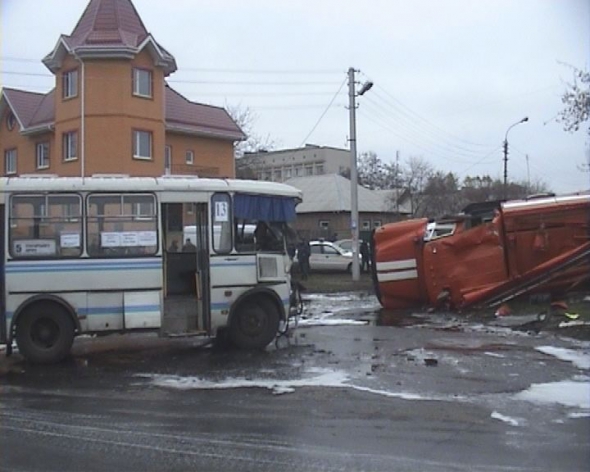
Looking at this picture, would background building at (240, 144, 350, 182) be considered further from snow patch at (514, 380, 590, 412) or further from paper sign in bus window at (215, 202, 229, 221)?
snow patch at (514, 380, 590, 412)

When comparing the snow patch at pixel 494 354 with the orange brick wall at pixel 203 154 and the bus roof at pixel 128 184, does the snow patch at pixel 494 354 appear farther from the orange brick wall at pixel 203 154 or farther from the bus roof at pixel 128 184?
the orange brick wall at pixel 203 154

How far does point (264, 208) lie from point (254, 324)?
77.2 inches

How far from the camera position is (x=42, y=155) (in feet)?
132

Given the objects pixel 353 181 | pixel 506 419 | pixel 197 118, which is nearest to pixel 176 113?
pixel 197 118

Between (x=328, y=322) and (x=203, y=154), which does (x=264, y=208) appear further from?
(x=203, y=154)

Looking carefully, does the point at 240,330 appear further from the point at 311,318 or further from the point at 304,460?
the point at 304,460

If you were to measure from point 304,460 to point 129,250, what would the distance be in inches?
253

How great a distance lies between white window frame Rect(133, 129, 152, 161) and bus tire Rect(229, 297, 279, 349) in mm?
23812

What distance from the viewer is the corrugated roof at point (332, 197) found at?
61.7 m

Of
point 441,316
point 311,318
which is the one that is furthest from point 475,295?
point 311,318

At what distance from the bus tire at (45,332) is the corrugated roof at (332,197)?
48.6 meters

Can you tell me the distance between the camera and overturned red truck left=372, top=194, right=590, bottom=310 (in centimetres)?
1691

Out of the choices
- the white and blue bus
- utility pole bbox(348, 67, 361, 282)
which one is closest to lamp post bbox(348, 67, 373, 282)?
utility pole bbox(348, 67, 361, 282)

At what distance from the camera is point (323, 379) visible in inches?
406
